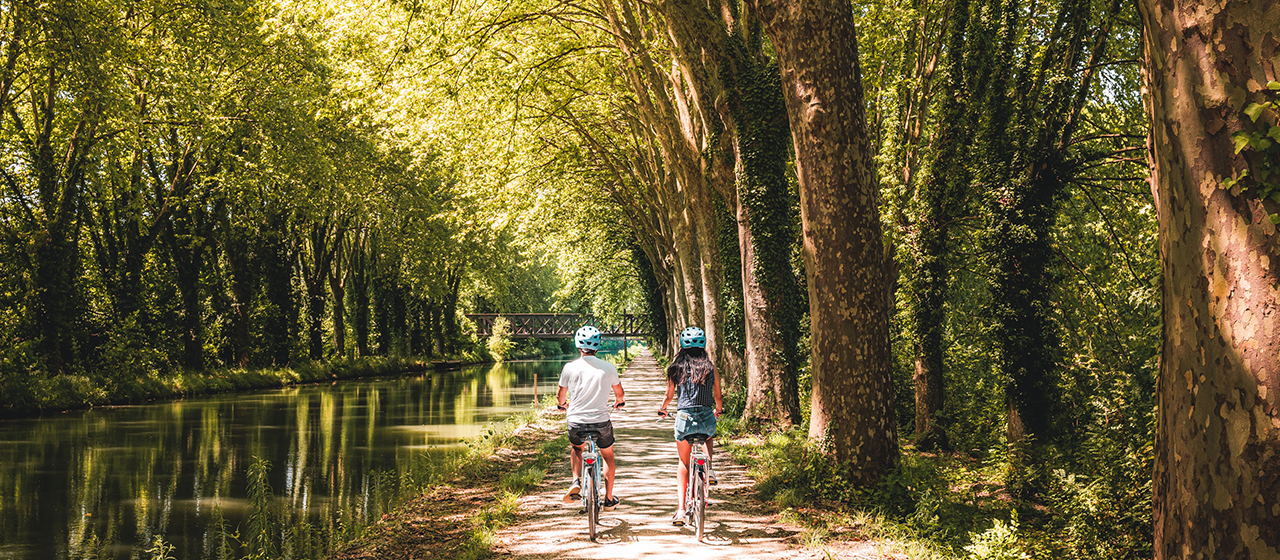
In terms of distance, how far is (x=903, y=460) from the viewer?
966cm

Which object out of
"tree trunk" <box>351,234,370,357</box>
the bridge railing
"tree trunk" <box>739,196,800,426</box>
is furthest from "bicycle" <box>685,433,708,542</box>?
the bridge railing

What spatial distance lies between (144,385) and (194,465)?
45.6 ft

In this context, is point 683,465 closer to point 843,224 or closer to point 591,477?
point 591,477

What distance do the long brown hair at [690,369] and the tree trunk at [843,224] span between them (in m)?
1.84

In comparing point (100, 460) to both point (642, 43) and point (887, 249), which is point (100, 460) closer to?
point (642, 43)

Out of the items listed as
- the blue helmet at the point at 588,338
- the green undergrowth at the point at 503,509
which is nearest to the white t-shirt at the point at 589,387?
the blue helmet at the point at 588,338

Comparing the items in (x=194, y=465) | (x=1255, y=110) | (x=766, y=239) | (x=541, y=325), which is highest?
(x=541, y=325)

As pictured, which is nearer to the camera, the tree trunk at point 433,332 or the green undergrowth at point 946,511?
the green undergrowth at point 946,511

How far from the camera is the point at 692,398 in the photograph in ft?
25.9

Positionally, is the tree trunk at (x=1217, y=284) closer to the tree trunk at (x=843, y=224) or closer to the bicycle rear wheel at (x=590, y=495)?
the bicycle rear wheel at (x=590, y=495)

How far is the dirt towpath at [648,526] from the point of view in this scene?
24.2 ft

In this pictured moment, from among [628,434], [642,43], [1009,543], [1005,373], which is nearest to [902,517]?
[1009,543]

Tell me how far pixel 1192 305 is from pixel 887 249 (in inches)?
420

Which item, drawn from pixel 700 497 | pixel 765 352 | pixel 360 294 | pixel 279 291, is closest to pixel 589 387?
pixel 700 497
